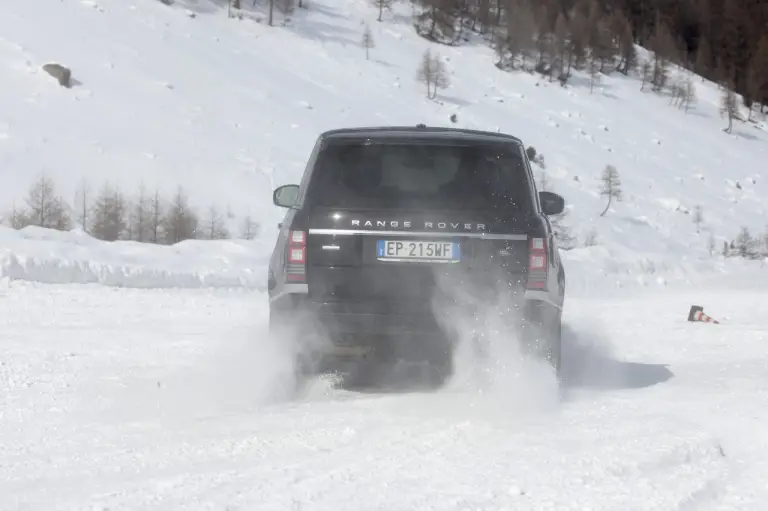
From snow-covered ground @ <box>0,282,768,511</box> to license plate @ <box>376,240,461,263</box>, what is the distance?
0.81m

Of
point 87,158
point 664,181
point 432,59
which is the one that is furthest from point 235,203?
point 664,181

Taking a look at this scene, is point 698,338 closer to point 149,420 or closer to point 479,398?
point 479,398

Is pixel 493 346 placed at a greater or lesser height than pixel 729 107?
lesser

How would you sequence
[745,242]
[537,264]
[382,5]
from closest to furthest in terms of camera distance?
[537,264] < [745,242] < [382,5]

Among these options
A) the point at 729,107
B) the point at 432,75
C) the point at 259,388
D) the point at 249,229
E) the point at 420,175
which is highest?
the point at 729,107

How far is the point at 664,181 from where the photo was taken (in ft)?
172

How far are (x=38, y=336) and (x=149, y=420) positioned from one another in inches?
167

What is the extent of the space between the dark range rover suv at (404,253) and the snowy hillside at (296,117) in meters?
17.0

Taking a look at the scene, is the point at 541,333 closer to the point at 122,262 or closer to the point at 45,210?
the point at 122,262

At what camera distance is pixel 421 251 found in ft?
17.4

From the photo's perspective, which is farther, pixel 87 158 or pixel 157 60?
pixel 157 60

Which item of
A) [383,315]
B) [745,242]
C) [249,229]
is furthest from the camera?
[745,242]

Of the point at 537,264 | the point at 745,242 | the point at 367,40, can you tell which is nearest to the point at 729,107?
the point at 745,242

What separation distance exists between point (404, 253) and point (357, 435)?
1270 millimetres
